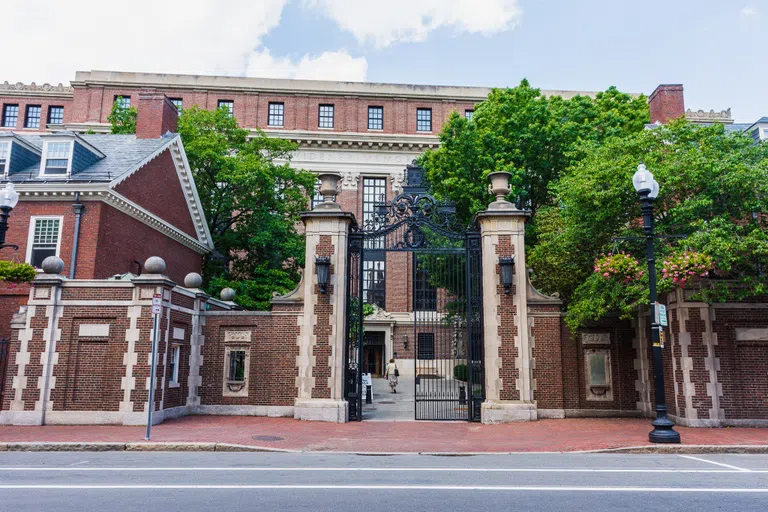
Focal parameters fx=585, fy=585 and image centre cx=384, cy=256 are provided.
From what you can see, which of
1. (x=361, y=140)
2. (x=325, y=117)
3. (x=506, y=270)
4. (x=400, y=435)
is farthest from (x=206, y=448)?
(x=325, y=117)

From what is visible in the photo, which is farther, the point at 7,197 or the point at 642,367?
the point at 642,367

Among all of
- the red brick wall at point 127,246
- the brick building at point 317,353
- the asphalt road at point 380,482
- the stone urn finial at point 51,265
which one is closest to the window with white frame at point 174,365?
the brick building at point 317,353

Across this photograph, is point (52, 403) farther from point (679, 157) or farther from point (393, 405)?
point (679, 157)

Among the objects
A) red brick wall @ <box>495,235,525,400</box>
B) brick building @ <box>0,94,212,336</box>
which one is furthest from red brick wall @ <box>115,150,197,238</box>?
red brick wall @ <box>495,235,525,400</box>

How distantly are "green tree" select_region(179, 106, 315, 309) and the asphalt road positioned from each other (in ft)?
56.4

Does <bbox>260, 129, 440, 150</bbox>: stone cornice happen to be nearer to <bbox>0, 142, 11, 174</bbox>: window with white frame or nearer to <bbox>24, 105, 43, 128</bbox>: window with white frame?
<bbox>24, 105, 43, 128</bbox>: window with white frame

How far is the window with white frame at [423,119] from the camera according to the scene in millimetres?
47344

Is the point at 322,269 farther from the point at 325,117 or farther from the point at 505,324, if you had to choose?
the point at 325,117

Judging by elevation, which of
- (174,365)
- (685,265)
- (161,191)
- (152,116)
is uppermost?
(152,116)

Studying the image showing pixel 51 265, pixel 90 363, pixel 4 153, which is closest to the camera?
pixel 90 363

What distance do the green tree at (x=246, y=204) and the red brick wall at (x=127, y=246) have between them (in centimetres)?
225

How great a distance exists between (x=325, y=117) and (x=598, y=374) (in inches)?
1378

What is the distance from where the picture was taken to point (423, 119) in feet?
156

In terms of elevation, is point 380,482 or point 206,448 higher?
point 380,482
